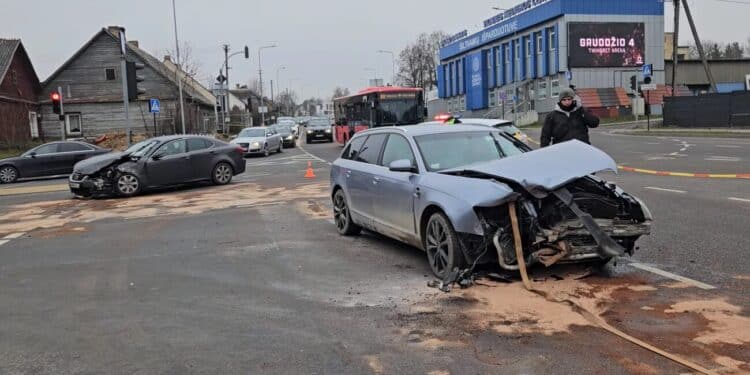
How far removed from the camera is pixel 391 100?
31531 mm

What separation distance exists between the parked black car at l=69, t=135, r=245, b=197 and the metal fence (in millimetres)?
30156

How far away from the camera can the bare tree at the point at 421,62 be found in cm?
10581

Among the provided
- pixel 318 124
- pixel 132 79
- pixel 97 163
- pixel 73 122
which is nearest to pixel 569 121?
pixel 97 163

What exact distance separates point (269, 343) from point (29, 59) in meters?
54.9

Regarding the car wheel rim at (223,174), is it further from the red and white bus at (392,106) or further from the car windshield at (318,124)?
the car windshield at (318,124)

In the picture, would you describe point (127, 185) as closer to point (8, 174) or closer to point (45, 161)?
point (45, 161)

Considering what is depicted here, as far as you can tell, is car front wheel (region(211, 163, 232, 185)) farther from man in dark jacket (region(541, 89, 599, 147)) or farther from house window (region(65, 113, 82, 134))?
house window (region(65, 113, 82, 134))

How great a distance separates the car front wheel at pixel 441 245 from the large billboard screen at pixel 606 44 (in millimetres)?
50851

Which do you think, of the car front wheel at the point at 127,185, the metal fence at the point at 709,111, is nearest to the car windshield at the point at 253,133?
the car front wheel at the point at 127,185

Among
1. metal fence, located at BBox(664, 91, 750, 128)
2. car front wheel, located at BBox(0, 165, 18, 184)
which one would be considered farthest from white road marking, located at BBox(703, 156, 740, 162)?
car front wheel, located at BBox(0, 165, 18, 184)

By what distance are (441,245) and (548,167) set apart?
126 cm

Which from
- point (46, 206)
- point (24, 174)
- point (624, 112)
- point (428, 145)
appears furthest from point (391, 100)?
point (624, 112)

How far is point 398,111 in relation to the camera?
31.5 metres

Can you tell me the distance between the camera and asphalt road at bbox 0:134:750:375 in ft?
14.9
